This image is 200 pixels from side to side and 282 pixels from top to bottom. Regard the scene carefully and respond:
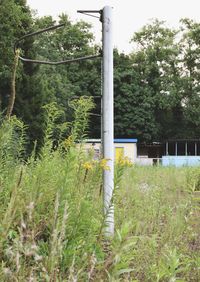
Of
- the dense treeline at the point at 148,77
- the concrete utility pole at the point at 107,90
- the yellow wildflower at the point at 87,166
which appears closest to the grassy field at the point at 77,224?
the yellow wildflower at the point at 87,166

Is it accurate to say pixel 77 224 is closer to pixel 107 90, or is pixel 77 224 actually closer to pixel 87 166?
pixel 87 166

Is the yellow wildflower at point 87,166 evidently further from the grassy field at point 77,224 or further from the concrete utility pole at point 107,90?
the concrete utility pole at point 107,90

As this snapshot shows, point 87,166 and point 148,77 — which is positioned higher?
point 148,77

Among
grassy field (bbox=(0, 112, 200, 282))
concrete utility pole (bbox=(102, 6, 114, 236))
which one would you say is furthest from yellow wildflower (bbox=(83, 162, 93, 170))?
concrete utility pole (bbox=(102, 6, 114, 236))

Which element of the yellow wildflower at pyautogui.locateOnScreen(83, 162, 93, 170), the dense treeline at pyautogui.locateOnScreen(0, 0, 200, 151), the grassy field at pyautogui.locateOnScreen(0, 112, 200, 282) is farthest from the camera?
the dense treeline at pyautogui.locateOnScreen(0, 0, 200, 151)

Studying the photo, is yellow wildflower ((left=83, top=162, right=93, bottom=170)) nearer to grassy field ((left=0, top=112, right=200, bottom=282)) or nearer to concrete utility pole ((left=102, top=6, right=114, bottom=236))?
grassy field ((left=0, top=112, right=200, bottom=282))

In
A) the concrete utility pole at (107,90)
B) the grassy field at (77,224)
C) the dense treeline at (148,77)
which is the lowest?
the grassy field at (77,224)

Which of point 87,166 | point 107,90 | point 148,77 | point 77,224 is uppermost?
point 148,77

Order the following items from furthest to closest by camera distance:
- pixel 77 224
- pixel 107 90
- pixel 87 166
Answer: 1. pixel 107 90
2. pixel 87 166
3. pixel 77 224

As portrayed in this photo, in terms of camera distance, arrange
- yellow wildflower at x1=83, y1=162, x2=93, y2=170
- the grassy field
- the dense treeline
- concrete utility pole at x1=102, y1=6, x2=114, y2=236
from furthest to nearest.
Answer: the dense treeline < concrete utility pole at x1=102, y1=6, x2=114, y2=236 < yellow wildflower at x1=83, y1=162, x2=93, y2=170 < the grassy field

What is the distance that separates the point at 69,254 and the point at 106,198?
0.72 metres

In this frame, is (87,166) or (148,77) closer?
(87,166)

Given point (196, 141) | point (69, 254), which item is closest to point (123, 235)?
point (69, 254)

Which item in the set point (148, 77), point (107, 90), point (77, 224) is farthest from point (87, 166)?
point (148, 77)
